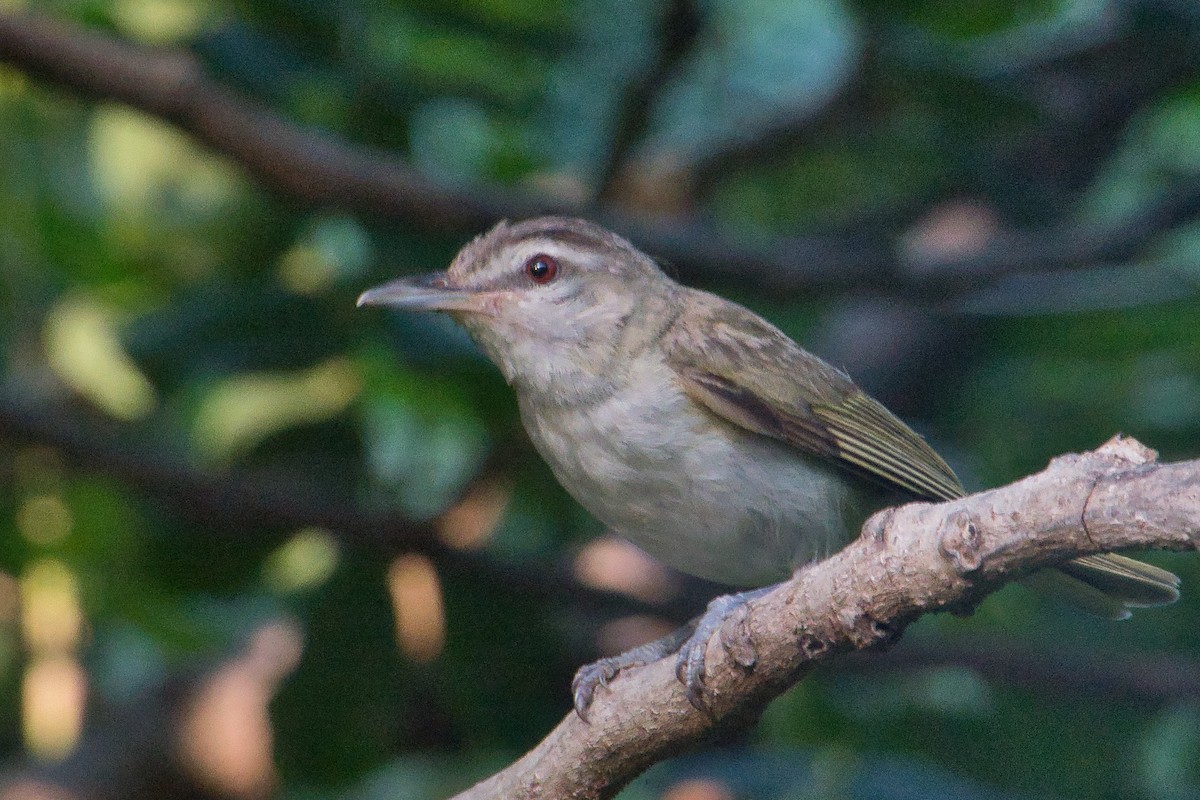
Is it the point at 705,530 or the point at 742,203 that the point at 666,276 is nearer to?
the point at 705,530

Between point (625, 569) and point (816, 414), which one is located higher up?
point (625, 569)

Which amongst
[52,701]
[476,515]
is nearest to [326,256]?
[476,515]

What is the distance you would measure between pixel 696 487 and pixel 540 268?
0.86 meters

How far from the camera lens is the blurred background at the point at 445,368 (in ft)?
16.6

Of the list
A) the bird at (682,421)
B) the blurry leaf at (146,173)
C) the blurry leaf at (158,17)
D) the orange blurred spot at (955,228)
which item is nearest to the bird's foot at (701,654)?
the bird at (682,421)

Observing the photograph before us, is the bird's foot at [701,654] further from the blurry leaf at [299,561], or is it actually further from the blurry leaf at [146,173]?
the blurry leaf at [146,173]

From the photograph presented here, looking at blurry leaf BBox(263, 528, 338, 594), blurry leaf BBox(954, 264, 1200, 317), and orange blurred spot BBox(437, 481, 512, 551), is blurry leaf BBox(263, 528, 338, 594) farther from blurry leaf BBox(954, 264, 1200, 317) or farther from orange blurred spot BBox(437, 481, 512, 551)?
blurry leaf BBox(954, 264, 1200, 317)

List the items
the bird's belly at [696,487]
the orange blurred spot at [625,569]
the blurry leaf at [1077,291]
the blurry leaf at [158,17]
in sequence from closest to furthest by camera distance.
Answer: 1. the bird's belly at [696,487]
2. the blurry leaf at [1077,291]
3. the blurry leaf at [158,17]
4. the orange blurred spot at [625,569]

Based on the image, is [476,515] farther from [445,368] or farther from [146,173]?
[146,173]

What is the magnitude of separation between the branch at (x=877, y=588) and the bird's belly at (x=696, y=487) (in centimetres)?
63

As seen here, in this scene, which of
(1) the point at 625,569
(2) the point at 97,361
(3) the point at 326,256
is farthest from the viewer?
(1) the point at 625,569

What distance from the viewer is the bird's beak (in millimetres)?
3936

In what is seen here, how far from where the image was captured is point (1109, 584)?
3668 millimetres

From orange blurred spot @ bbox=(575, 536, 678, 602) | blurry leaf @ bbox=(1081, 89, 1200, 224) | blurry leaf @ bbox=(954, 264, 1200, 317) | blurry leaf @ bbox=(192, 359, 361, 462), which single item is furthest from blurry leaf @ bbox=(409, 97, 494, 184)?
blurry leaf @ bbox=(1081, 89, 1200, 224)
